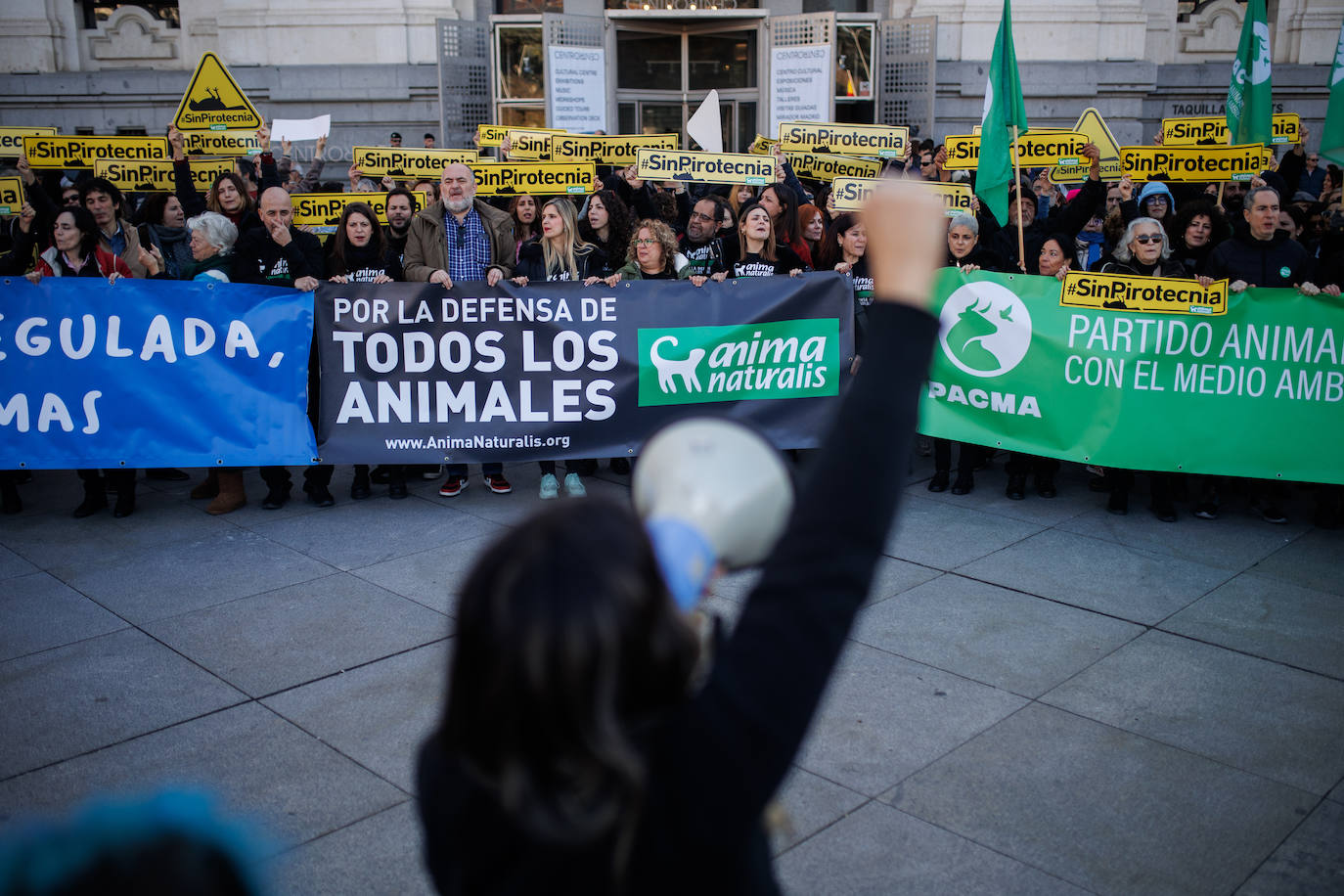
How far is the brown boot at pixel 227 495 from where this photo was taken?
22.2 feet

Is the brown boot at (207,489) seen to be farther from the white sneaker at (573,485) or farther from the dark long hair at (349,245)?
the white sneaker at (573,485)

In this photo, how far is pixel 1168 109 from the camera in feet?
56.9

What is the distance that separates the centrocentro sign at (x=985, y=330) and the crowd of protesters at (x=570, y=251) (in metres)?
0.24

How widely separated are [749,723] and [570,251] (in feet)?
21.0

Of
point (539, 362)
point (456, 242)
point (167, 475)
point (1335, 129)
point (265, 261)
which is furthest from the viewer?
point (167, 475)

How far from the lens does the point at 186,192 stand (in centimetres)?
892

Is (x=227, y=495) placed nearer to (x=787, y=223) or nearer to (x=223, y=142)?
(x=223, y=142)

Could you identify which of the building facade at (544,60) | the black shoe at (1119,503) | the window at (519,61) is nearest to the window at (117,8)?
the building facade at (544,60)

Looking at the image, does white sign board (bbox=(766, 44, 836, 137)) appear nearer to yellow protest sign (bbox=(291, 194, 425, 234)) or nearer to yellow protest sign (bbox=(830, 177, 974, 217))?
yellow protest sign (bbox=(830, 177, 974, 217))

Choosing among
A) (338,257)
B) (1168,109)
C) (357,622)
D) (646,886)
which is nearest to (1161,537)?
(357,622)

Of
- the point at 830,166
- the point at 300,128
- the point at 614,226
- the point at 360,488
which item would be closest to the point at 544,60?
the point at 300,128

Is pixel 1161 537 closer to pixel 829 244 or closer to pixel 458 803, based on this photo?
pixel 829 244

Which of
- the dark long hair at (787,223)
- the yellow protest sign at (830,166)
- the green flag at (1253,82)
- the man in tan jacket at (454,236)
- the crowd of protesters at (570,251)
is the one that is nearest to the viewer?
the crowd of protesters at (570,251)

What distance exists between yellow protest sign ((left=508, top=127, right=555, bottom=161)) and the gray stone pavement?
435 cm
